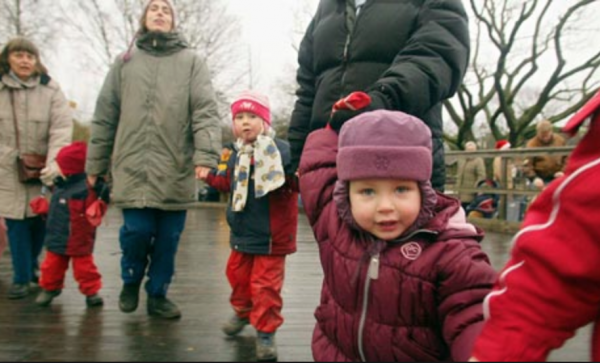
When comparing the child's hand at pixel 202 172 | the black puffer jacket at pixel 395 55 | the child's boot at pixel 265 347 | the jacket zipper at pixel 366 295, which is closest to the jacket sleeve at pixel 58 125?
the child's hand at pixel 202 172

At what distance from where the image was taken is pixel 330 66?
2.54 metres

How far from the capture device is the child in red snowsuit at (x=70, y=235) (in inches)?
175

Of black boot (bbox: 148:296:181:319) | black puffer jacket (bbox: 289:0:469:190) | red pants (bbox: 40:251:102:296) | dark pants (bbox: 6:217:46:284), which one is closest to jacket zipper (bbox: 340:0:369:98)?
black puffer jacket (bbox: 289:0:469:190)

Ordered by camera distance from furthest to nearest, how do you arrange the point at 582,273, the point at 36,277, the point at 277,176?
the point at 36,277
the point at 277,176
the point at 582,273

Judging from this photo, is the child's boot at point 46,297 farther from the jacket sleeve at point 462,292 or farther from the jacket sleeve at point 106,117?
the jacket sleeve at point 462,292

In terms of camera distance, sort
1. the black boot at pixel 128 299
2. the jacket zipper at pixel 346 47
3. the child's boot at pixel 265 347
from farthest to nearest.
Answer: the black boot at pixel 128 299
the child's boot at pixel 265 347
the jacket zipper at pixel 346 47

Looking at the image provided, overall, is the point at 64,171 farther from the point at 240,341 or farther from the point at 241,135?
the point at 240,341

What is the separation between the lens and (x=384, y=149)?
1.75m

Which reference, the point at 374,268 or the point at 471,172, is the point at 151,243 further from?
the point at 471,172

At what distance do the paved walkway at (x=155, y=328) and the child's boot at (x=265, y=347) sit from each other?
45mm

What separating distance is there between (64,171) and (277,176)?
5.97 feet

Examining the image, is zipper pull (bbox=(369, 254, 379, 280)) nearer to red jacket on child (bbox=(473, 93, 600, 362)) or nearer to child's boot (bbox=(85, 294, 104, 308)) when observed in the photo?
red jacket on child (bbox=(473, 93, 600, 362))

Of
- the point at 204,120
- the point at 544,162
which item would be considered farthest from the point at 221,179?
the point at 544,162

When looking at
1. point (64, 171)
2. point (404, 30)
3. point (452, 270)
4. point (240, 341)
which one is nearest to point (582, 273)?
point (452, 270)
